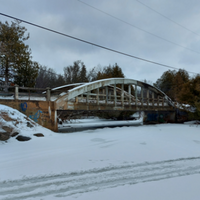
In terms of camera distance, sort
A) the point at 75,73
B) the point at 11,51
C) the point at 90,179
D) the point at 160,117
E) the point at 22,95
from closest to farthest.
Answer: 1. the point at 90,179
2. the point at 22,95
3. the point at 11,51
4. the point at 160,117
5. the point at 75,73

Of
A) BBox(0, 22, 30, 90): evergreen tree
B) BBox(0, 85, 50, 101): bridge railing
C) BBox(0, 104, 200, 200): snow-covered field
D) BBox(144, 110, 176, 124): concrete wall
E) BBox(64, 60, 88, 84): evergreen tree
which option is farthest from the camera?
BBox(64, 60, 88, 84): evergreen tree

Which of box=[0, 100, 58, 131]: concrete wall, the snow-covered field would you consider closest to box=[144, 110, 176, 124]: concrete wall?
box=[0, 100, 58, 131]: concrete wall

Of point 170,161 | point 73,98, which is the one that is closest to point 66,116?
point 73,98

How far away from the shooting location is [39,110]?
10453mm

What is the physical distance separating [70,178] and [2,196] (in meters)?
1.47

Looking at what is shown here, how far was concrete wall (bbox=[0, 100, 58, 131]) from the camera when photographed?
9875 millimetres

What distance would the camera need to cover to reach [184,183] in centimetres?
366

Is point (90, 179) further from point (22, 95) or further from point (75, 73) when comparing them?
point (75, 73)

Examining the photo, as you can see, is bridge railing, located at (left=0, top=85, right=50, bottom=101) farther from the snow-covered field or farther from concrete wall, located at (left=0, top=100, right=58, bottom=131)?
the snow-covered field

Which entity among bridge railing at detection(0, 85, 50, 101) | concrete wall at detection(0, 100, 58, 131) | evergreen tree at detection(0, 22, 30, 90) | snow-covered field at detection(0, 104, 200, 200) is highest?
evergreen tree at detection(0, 22, 30, 90)

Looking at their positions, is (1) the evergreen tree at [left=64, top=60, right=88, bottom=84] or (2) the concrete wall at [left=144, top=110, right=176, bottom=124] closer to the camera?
(2) the concrete wall at [left=144, top=110, right=176, bottom=124]

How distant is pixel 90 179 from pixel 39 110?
25.6 feet

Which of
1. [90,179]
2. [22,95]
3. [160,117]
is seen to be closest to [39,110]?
[22,95]

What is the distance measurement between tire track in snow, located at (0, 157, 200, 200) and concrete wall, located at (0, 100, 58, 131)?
6946 millimetres
